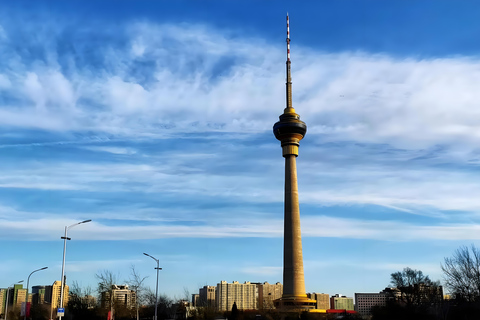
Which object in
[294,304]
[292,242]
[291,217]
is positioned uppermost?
[291,217]

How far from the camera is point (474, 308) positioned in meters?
68.1

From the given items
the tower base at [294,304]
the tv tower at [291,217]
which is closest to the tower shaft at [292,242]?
the tv tower at [291,217]

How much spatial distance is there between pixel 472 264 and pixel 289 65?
246 ft

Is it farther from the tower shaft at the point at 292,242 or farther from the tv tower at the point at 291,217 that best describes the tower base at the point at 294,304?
the tower shaft at the point at 292,242

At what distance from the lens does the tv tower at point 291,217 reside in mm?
120688

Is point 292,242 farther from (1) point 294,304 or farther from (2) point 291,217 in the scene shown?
(1) point 294,304

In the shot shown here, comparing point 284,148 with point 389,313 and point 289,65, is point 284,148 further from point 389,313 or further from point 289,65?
point 389,313

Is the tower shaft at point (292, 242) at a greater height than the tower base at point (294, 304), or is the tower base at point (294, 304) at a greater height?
the tower shaft at point (292, 242)

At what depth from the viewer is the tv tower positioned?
120688mm

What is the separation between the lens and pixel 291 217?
125625mm

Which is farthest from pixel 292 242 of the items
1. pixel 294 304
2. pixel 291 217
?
pixel 294 304

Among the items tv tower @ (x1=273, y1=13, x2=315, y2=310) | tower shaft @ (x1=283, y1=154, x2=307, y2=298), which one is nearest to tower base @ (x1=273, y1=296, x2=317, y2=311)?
tv tower @ (x1=273, y1=13, x2=315, y2=310)

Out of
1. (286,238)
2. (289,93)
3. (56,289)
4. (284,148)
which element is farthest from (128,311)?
(56,289)

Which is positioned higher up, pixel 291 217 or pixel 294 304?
pixel 291 217
